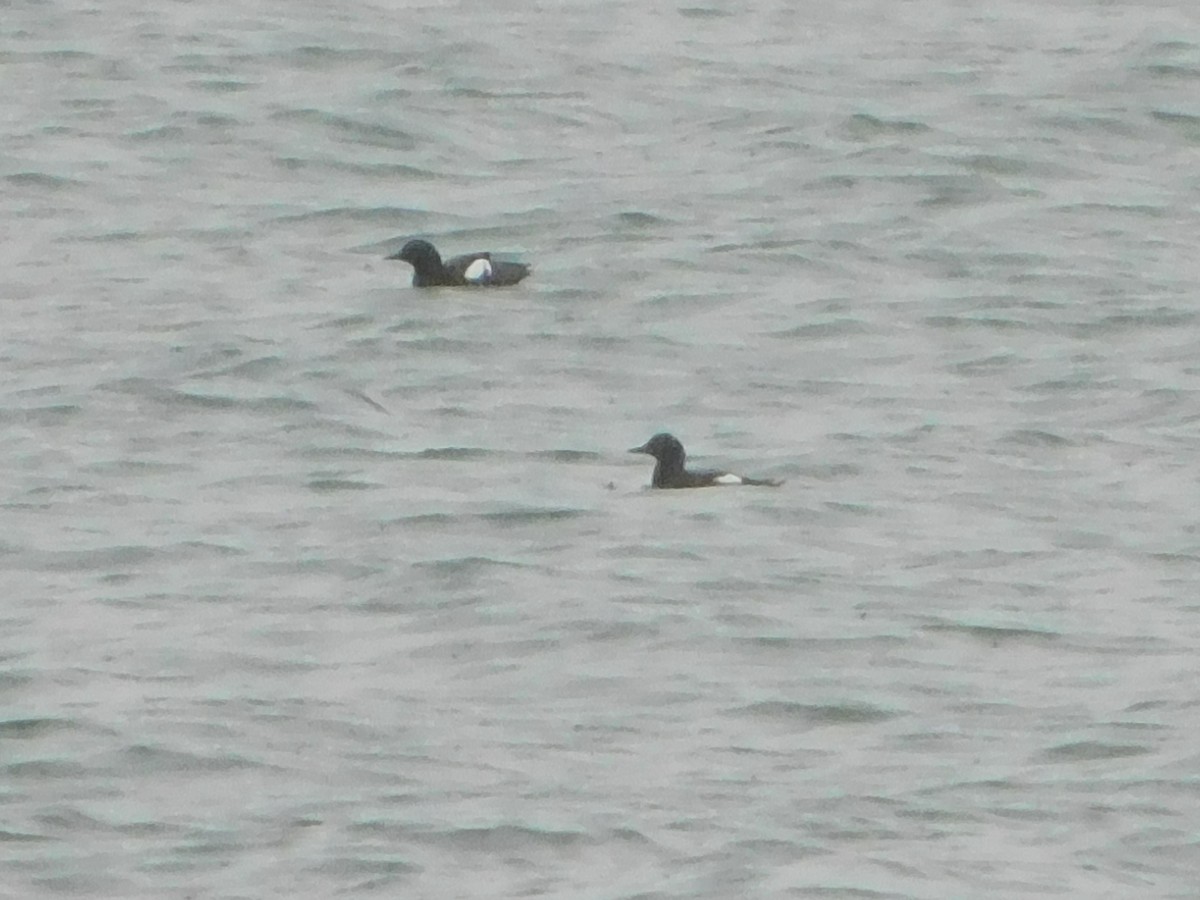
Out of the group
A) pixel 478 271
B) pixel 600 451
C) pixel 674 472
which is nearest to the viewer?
pixel 674 472

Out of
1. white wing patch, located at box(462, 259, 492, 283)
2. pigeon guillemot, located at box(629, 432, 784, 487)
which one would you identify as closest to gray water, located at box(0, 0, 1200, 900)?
pigeon guillemot, located at box(629, 432, 784, 487)

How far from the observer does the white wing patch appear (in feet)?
60.2

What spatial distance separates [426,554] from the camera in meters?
13.7

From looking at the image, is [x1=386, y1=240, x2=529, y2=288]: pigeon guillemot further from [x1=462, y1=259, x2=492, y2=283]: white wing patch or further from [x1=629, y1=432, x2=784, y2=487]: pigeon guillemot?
[x1=629, y1=432, x2=784, y2=487]: pigeon guillemot

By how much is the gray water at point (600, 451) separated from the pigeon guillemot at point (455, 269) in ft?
0.46

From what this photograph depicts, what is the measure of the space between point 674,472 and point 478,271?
3.89 m

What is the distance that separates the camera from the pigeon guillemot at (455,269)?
1834cm

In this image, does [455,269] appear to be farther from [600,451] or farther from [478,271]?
[600,451]

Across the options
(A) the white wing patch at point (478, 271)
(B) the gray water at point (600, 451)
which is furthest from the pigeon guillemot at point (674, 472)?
(A) the white wing patch at point (478, 271)

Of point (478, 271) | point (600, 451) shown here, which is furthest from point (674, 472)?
point (478, 271)

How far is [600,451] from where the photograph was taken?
15.5 m

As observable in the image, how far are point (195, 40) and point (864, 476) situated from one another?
10708 mm

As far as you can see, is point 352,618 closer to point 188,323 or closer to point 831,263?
point 188,323

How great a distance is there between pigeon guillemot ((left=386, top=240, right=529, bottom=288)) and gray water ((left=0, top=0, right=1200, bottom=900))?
0.46 ft
